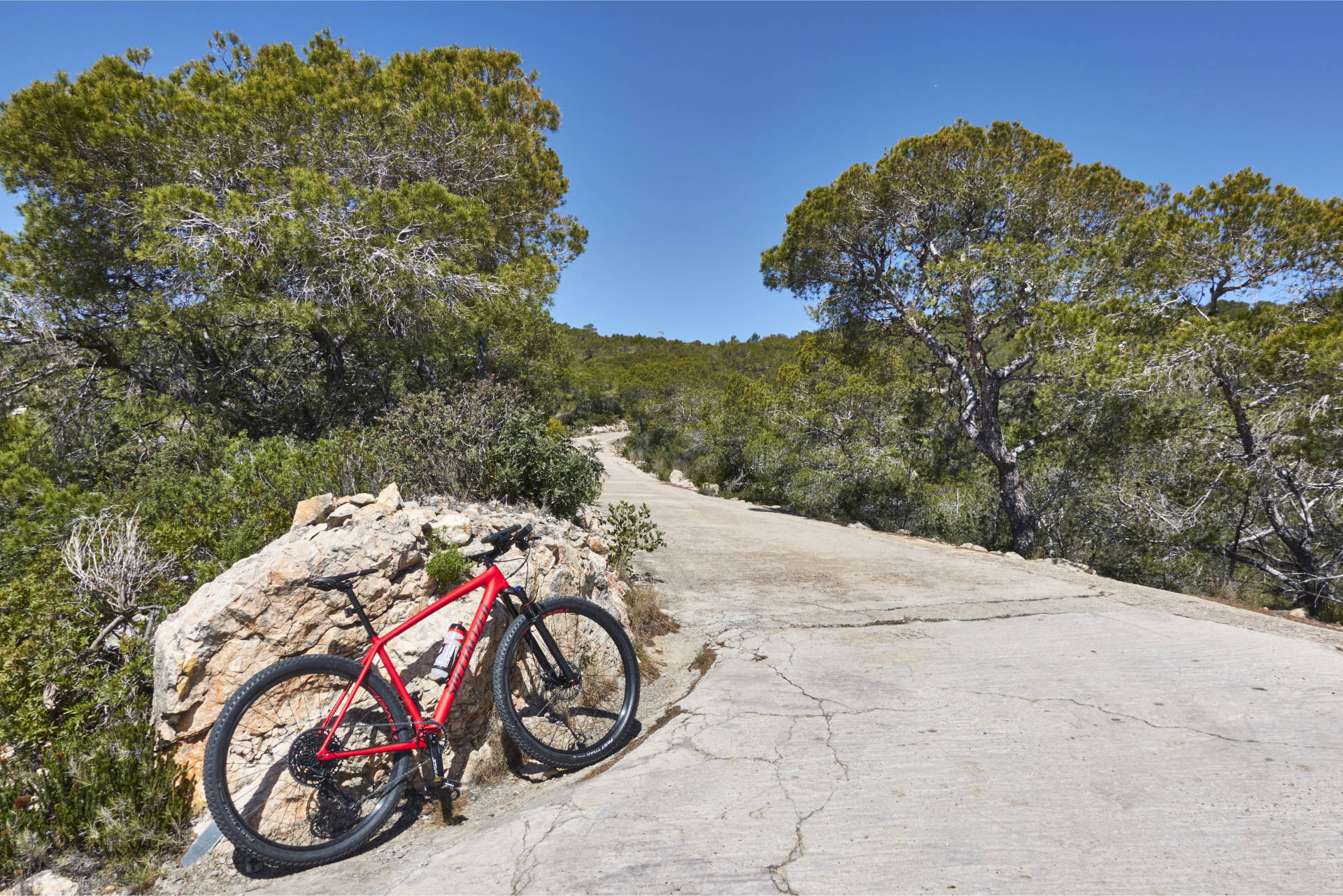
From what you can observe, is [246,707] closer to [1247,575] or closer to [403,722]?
[403,722]

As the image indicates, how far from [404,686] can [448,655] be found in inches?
10.6

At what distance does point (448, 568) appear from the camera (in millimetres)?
3658

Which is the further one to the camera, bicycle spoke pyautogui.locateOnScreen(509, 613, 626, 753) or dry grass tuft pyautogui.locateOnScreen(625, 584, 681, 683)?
dry grass tuft pyautogui.locateOnScreen(625, 584, 681, 683)

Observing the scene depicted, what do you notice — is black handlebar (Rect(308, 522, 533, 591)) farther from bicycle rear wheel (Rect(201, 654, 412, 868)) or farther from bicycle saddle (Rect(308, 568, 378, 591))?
bicycle rear wheel (Rect(201, 654, 412, 868))

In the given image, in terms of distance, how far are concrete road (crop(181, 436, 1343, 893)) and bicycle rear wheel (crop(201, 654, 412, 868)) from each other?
19 cm

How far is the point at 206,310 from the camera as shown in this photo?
25.4ft

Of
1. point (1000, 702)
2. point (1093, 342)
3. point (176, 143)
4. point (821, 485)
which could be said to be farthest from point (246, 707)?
point (821, 485)

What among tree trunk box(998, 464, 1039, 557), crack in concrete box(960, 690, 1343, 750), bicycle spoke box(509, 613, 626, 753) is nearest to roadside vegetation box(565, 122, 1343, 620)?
tree trunk box(998, 464, 1039, 557)

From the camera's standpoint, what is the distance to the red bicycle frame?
2.70 metres

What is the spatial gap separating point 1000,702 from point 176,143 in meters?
11.8

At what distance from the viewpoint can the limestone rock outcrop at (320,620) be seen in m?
3.01

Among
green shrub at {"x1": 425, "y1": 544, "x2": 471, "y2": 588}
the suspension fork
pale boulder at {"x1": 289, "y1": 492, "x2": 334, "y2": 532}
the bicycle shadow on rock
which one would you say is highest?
pale boulder at {"x1": 289, "y1": 492, "x2": 334, "y2": 532}

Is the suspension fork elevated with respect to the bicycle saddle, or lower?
lower

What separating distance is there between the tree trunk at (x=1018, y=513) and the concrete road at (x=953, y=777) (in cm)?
667
